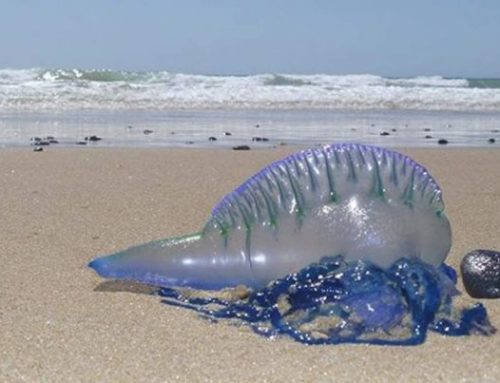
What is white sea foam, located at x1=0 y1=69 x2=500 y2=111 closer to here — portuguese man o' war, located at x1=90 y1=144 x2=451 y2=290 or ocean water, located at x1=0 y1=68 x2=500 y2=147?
ocean water, located at x1=0 y1=68 x2=500 y2=147

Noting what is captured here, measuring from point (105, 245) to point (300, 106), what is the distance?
37.8 feet

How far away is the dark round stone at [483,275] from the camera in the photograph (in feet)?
7.38

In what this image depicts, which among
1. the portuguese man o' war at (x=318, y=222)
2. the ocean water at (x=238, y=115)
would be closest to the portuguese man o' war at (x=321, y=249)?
the portuguese man o' war at (x=318, y=222)

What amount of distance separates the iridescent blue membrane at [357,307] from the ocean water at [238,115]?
5233 mm

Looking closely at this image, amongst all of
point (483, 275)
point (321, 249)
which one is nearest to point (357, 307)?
point (321, 249)

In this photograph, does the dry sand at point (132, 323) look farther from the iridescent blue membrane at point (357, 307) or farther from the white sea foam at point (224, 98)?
the white sea foam at point (224, 98)

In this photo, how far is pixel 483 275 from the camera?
2256mm

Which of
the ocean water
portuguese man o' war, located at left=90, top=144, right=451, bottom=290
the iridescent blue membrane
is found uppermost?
portuguese man o' war, located at left=90, top=144, right=451, bottom=290

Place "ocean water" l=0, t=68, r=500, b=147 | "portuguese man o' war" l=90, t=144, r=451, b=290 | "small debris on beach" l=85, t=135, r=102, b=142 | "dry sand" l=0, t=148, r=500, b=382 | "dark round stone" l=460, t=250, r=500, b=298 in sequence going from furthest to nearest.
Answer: "ocean water" l=0, t=68, r=500, b=147 → "small debris on beach" l=85, t=135, r=102, b=142 → "dark round stone" l=460, t=250, r=500, b=298 → "portuguese man o' war" l=90, t=144, r=451, b=290 → "dry sand" l=0, t=148, r=500, b=382

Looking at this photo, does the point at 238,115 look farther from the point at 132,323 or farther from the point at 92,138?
the point at 132,323

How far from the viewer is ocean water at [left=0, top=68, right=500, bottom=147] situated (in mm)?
8195

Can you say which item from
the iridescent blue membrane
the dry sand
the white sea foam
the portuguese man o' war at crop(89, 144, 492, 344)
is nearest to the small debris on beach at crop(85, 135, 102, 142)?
the dry sand

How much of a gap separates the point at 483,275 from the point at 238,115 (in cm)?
977

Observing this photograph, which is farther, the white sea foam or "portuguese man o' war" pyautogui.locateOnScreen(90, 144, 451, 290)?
the white sea foam
